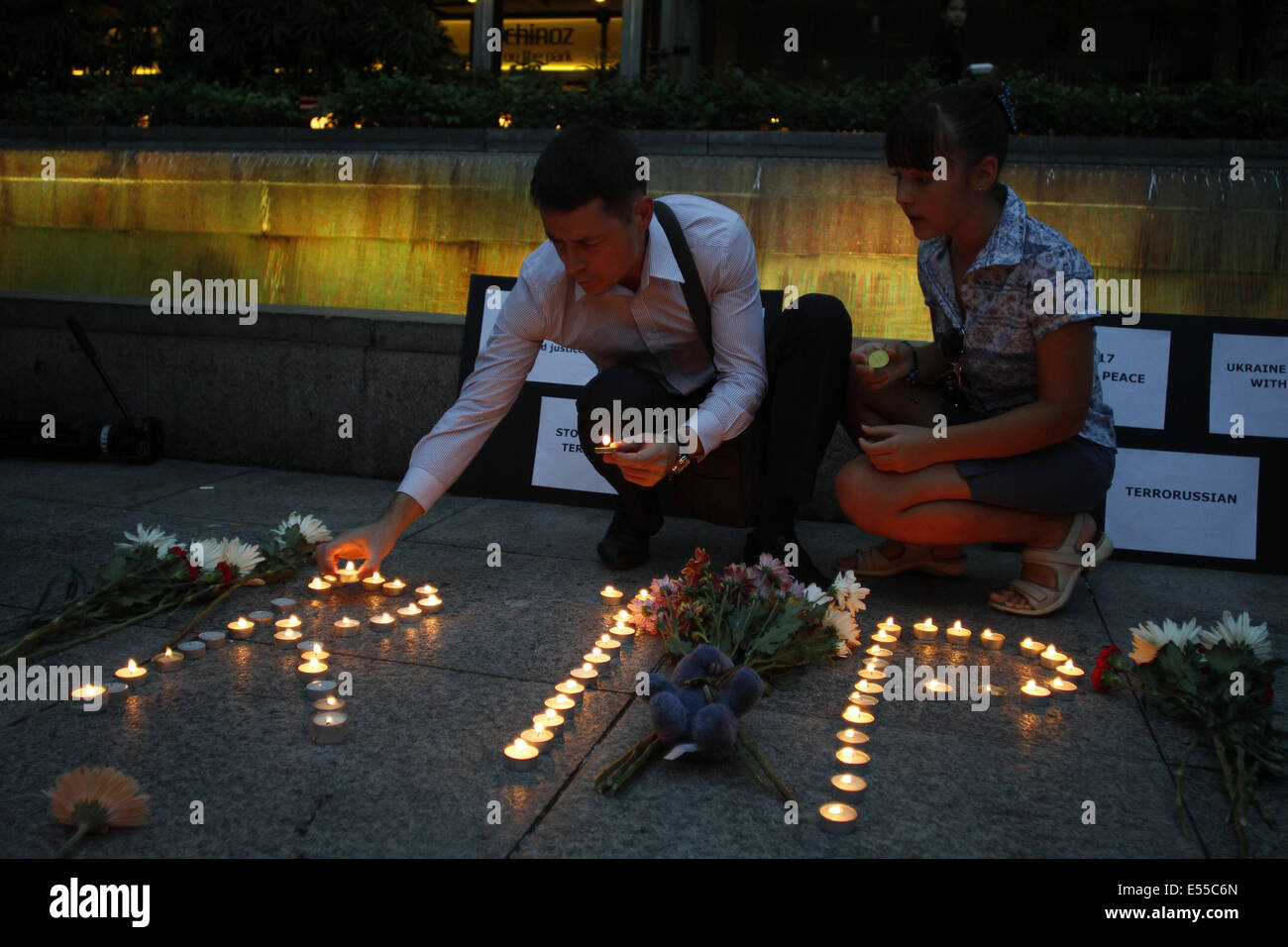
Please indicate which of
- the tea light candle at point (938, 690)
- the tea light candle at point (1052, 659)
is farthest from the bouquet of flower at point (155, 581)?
the tea light candle at point (1052, 659)

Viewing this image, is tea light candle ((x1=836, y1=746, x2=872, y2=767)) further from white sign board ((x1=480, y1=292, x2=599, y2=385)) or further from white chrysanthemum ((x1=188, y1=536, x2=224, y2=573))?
white sign board ((x1=480, y1=292, x2=599, y2=385))

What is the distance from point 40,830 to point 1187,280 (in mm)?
4973

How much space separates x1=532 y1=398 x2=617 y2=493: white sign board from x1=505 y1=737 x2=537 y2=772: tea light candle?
2.38m

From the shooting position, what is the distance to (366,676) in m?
2.60

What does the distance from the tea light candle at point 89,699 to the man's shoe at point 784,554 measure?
6.38 feet

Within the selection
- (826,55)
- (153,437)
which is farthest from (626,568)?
(826,55)

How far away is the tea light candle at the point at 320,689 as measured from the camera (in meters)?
2.43

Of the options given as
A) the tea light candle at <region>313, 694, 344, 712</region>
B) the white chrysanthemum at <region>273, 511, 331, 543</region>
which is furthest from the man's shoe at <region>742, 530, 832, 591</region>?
the tea light candle at <region>313, 694, 344, 712</region>

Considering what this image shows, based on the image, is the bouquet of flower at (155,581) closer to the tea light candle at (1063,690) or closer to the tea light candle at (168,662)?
the tea light candle at (168,662)

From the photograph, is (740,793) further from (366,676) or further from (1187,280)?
(1187,280)

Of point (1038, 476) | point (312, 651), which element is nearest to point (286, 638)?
point (312, 651)

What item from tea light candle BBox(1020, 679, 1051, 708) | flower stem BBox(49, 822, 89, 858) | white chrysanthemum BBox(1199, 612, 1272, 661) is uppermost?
white chrysanthemum BBox(1199, 612, 1272, 661)

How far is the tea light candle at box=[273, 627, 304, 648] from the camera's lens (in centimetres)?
280

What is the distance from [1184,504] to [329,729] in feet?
10.6
